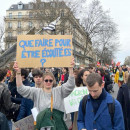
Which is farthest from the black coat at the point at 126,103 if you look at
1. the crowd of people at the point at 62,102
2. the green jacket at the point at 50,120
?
the green jacket at the point at 50,120

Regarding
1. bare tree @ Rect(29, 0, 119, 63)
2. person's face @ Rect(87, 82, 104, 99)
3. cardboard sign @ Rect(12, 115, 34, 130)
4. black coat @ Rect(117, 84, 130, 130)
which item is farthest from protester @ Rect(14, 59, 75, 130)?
bare tree @ Rect(29, 0, 119, 63)

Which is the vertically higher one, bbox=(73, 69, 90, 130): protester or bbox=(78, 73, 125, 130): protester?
bbox=(73, 69, 90, 130): protester

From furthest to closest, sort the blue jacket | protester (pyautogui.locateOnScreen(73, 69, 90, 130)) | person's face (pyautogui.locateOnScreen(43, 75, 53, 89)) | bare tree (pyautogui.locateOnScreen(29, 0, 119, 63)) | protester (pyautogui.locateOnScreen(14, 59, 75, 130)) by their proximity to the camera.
A: 1. bare tree (pyautogui.locateOnScreen(29, 0, 119, 63))
2. protester (pyautogui.locateOnScreen(73, 69, 90, 130))
3. person's face (pyautogui.locateOnScreen(43, 75, 53, 89))
4. protester (pyautogui.locateOnScreen(14, 59, 75, 130))
5. the blue jacket

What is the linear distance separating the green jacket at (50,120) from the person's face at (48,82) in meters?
0.37

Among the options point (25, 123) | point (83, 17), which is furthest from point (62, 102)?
point (83, 17)

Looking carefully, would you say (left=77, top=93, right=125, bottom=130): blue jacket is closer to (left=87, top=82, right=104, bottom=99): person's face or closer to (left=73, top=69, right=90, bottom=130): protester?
(left=87, top=82, right=104, bottom=99): person's face

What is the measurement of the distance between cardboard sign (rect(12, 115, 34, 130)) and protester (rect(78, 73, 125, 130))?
0.88 metres

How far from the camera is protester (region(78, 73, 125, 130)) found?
229cm

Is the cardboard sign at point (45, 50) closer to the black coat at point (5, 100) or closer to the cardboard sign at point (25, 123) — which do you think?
the black coat at point (5, 100)

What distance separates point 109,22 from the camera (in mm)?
34500

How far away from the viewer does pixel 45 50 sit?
3262mm

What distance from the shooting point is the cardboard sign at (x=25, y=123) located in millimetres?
2920

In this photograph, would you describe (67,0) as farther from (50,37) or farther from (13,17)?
(13,17)

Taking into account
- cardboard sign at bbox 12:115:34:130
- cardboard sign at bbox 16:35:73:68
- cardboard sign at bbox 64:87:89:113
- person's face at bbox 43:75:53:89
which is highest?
cardboard sign at bbox 16:35:73:68
